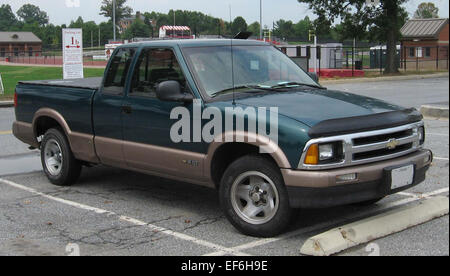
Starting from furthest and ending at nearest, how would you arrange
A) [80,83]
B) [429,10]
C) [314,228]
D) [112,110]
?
1. [429,10]
2. [80,83]
3. [112,110]
4. [314,228]

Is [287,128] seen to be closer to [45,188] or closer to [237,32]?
[237,32]

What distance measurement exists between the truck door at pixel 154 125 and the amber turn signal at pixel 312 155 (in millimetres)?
1207

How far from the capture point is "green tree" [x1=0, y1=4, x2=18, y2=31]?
9522 centimetres

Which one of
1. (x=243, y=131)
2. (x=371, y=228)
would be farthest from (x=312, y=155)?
(x=371, y=228)

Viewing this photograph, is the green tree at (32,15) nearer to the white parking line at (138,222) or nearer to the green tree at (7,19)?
the green tree at (7,19)

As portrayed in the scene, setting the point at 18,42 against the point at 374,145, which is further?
the point at 18,42

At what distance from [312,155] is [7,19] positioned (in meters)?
102

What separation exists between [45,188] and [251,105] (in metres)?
3.51

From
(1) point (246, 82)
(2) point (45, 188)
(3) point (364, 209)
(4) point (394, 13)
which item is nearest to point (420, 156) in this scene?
(3) point (364, 209)

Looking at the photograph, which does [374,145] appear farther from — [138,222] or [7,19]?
[7,19]

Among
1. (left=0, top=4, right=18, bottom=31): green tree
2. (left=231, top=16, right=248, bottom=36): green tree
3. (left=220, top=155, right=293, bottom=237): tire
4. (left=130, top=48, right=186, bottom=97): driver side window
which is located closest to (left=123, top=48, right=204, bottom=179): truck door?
(left=130, top=48, right=186, bottom=97): driver side window

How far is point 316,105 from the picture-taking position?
18.4 feet

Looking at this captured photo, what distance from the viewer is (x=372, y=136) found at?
528 centimetres

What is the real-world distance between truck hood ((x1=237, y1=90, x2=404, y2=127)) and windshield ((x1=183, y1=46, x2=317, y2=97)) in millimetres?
323
